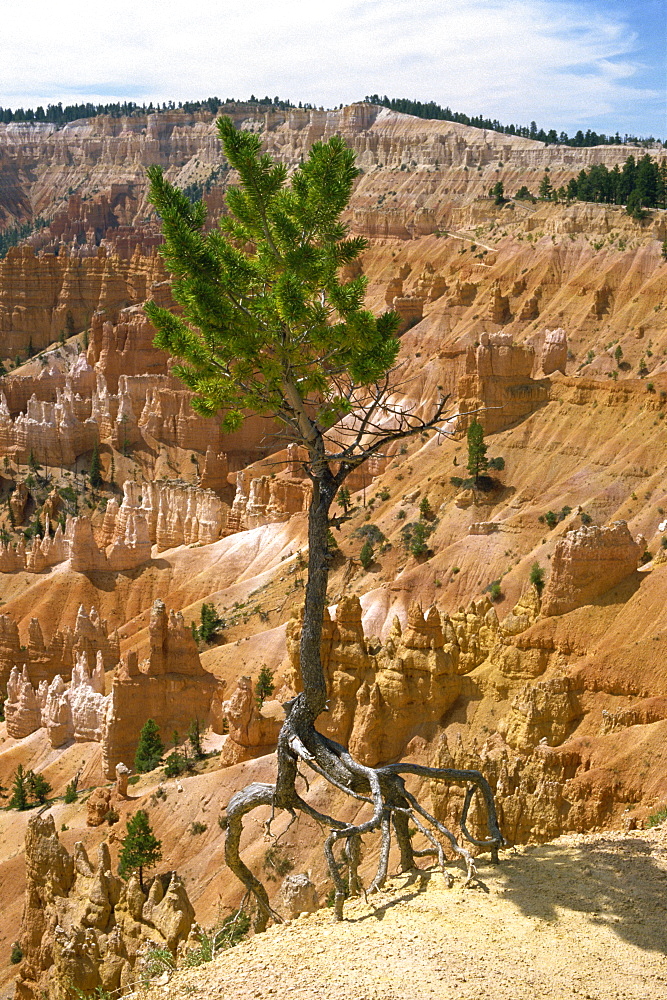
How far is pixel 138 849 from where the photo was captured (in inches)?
1243

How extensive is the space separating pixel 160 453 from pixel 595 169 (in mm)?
52365

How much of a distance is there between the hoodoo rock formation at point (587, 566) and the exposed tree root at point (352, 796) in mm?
16556

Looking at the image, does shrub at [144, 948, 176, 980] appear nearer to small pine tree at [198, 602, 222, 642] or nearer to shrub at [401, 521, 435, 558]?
shrub at [401, 521, 435, 558]

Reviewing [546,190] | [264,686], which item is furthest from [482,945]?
[546,190]

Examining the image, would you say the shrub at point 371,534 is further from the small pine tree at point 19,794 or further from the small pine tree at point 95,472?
the small pine tree at point 95,472

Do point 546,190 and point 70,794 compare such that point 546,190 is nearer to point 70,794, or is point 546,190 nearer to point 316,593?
point 70,794

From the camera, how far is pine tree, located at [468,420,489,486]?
198 feet

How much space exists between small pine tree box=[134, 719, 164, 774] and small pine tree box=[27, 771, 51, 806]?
17.7ft

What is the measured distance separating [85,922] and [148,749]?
19880mm

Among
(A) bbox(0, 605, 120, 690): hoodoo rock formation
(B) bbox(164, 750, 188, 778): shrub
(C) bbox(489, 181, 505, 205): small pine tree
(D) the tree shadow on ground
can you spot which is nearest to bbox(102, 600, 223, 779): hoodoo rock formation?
(B) bbox(164, 750, 188, 778): shrub

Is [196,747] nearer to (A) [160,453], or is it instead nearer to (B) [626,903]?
(B) [626,903]

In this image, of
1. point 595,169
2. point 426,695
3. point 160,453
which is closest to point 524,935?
point 426,695

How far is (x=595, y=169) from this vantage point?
4412 inches

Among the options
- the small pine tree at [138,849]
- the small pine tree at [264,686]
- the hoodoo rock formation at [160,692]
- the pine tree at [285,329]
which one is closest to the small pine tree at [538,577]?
the small pine tree at [264,686]
